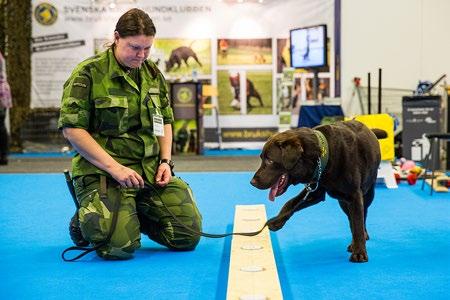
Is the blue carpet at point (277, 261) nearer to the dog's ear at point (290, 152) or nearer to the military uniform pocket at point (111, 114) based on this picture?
the dog's ear at point (290, 152)

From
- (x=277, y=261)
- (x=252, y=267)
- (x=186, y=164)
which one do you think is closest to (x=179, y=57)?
(x=186, y=164)

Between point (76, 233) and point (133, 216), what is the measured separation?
1.00 ft

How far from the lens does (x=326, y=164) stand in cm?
235

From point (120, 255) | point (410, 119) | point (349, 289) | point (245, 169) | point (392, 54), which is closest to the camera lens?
point (349, 289)

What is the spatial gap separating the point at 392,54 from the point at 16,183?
257 inches

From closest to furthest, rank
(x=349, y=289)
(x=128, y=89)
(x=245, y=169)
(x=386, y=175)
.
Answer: (x=349, y=289) < (x=128, y=89) < (x=386, y=175) < (x=245, y=169)

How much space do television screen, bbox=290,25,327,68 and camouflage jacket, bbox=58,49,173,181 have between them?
5397mm

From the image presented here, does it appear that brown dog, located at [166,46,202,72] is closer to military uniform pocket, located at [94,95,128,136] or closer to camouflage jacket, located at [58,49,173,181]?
camouflage jacket, located at [58,49,173,181]

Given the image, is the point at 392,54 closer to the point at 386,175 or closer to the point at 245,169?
the point at 245,169

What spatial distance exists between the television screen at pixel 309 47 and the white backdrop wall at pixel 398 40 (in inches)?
64.9

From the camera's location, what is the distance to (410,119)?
271 inches

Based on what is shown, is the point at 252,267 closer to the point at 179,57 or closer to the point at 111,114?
the point at 111,114

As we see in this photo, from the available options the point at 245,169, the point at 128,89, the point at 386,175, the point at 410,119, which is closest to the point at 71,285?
the point at 128,89

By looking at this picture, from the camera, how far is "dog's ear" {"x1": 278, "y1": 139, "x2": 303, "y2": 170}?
7.43ft
